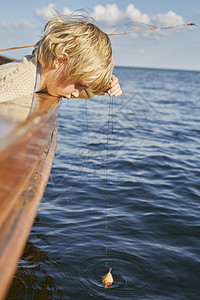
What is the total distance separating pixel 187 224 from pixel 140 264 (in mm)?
1277

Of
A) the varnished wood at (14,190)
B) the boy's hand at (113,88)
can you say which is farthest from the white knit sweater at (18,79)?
the varnished wood at (14,190)

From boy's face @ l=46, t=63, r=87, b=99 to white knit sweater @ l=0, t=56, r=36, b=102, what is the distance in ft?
0.55

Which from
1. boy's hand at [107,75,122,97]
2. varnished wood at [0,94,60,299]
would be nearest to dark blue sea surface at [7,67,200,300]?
boy's hand at [107,75,122,97]

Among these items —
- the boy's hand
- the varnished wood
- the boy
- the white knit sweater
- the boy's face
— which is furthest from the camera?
the boy's hand

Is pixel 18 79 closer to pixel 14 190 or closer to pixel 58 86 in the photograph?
pixel 58 86

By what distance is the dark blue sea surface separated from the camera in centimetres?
321

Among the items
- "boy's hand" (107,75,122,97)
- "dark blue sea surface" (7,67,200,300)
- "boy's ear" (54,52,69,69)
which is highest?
"boy's ear" (54,52,69,69)

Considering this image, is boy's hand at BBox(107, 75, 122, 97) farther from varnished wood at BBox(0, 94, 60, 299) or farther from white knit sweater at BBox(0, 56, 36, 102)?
varnished wood at BBox(0, 94, 60, 299)

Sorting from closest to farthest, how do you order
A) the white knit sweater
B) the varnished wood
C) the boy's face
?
the varnished wood, the white knit sweater, the boy's face

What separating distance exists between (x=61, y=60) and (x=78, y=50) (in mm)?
162

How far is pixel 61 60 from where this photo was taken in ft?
8.50

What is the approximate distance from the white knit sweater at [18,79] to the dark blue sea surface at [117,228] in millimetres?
1786

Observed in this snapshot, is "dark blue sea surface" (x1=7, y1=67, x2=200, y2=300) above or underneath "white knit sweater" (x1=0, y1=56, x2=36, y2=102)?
underneath

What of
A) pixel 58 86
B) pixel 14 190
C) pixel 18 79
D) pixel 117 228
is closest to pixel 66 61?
pixel 58 86
